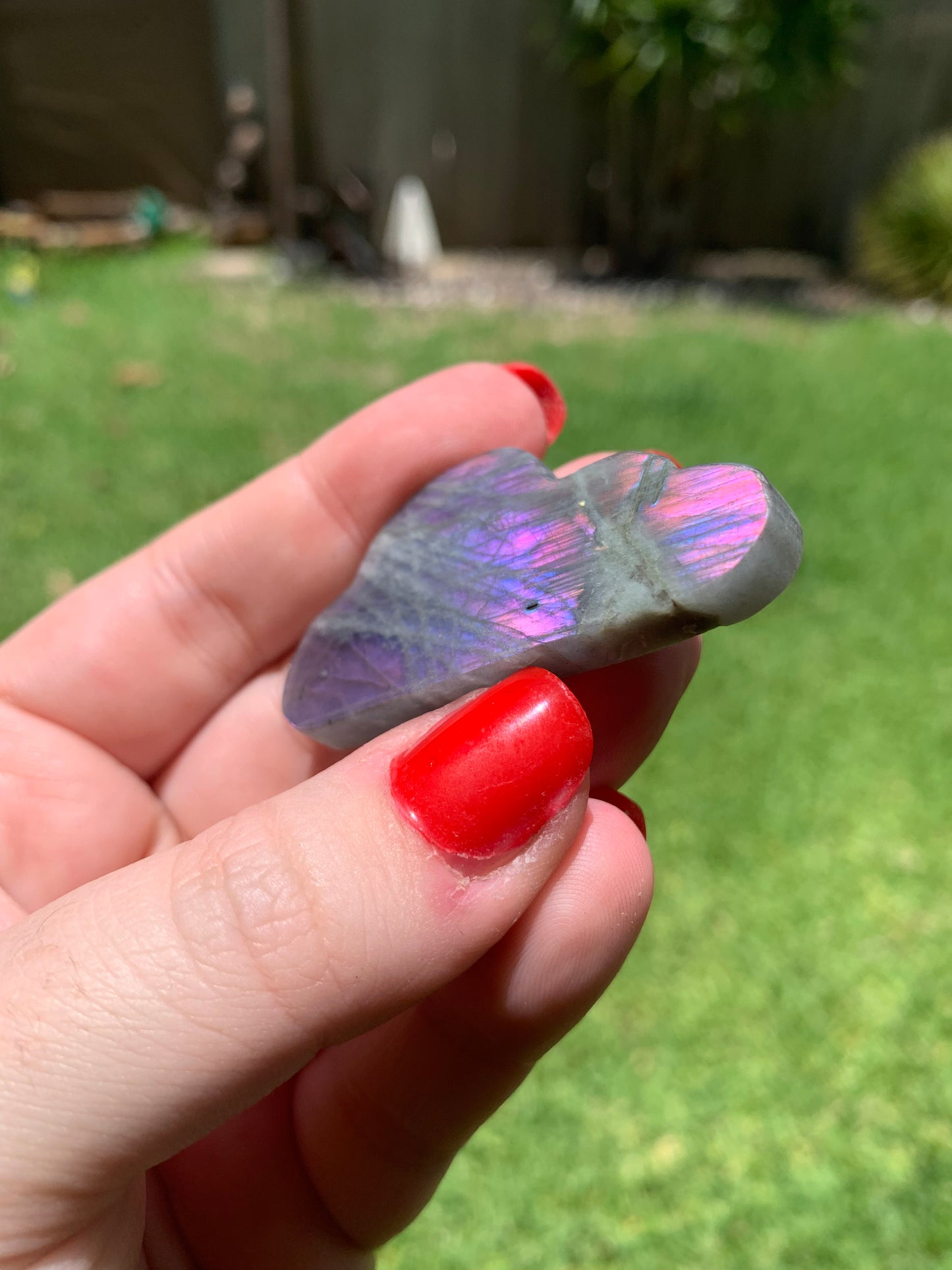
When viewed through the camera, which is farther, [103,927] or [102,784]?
[102,784]

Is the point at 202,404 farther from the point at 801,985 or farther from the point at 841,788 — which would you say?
the point at 801,985

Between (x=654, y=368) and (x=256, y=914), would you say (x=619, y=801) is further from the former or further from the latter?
(x=654, y=368)

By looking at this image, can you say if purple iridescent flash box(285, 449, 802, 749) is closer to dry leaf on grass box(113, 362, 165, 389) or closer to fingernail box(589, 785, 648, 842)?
fingernail box(589, 785, 648, 842)

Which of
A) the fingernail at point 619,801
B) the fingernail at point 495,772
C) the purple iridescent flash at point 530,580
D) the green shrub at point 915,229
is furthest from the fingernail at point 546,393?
the green shrub at point 915,229

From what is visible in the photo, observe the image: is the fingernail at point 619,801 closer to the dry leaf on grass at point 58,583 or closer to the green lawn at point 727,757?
the green lawn at point 727,757

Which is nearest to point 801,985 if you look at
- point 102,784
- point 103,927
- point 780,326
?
point 102,784

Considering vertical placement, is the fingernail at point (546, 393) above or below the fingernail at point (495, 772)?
above

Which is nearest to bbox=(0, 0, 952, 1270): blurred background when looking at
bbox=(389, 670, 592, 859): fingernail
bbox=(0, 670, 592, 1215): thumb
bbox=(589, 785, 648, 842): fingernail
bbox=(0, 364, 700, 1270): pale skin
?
bbox=(0, 364, 700, 1270): pale skin

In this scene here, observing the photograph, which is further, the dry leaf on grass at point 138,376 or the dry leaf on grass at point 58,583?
the dry leaf on grass at point 138,376
